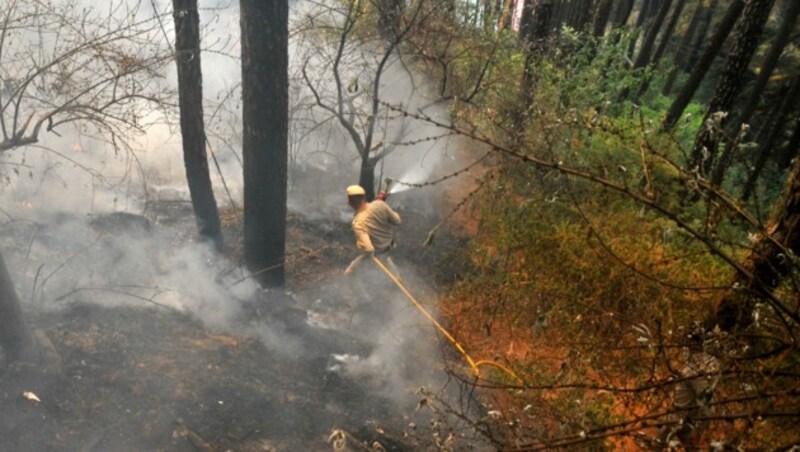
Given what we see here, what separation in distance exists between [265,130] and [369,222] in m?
1.79

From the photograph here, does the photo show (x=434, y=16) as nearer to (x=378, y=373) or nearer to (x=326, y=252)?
(x=326, y=252)

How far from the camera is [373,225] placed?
7.19 meters

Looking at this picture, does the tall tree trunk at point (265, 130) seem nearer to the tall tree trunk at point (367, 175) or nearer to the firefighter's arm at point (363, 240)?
the firefighter's arm at point (363, 240)

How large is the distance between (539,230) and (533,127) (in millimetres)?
2279

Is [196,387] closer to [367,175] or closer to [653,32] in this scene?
[367,175]

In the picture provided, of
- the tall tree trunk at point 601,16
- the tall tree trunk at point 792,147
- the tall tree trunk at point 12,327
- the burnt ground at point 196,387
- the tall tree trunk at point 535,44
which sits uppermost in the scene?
the tall tree trunk at point 601,16

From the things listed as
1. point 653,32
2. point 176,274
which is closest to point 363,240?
point 176,274

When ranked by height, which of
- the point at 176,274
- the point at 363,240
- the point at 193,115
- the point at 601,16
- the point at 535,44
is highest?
the point at 601,16

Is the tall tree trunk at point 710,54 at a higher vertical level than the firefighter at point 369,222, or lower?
higher

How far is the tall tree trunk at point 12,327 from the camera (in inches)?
187

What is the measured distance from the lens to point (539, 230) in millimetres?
6965

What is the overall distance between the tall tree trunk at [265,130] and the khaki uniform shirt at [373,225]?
1089 mm

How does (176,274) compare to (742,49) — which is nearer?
(176,274)

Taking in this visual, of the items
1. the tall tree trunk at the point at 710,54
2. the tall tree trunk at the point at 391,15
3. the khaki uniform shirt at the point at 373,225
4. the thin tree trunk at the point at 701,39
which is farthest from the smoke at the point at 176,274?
the thin tree trunk at the point at 701,39
